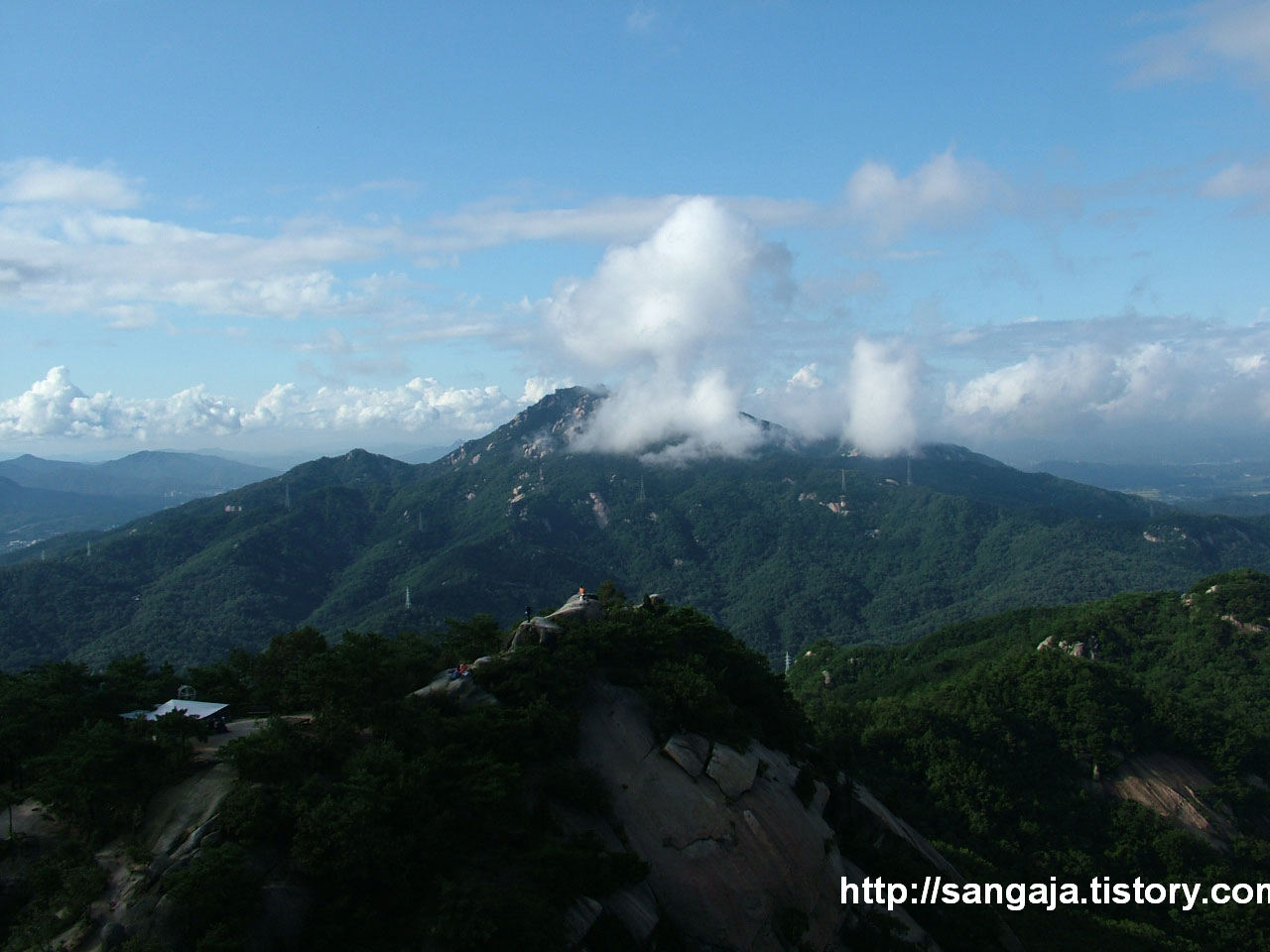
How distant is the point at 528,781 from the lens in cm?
2791

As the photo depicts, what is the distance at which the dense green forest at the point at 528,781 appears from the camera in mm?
21641

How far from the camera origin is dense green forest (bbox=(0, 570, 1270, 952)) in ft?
71.0

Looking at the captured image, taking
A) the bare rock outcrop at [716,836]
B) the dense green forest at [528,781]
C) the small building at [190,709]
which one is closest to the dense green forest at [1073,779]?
the dense green forest at [528,781]

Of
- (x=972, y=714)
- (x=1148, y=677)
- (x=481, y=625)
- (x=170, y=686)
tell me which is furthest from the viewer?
(x=1148, y=677)

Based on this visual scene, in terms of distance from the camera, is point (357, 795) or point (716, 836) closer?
point (357, 795)

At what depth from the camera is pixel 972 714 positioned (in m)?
64.0

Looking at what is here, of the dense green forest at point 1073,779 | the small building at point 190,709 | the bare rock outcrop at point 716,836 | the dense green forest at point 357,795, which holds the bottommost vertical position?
Result: the dense green forest at point 1073,779

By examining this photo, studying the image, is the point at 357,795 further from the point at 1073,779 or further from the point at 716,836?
the point at 1073,779

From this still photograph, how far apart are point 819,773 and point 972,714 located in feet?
107

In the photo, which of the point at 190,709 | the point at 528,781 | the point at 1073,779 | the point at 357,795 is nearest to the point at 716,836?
the point at 528,781

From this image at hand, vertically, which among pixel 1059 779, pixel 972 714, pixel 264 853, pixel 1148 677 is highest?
pixel 264 853

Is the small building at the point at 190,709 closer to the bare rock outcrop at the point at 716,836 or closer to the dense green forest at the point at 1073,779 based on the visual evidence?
the bare rock outcrop at the point at 716,836

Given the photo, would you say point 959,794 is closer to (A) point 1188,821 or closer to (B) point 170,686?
(A) point 1188,821

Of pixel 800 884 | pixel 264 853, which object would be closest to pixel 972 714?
pixel 800 884
